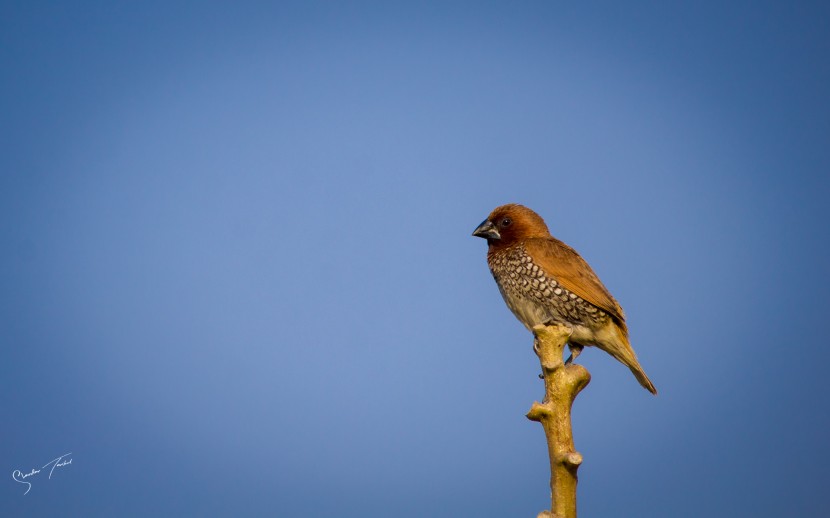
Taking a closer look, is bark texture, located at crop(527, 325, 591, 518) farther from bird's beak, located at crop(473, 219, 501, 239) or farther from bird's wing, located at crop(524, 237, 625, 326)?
bird's beak, located at crop(473, 219, 501, 239)

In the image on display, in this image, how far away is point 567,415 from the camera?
13.8ft

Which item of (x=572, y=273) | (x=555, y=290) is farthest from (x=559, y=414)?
(x=572, y=273)

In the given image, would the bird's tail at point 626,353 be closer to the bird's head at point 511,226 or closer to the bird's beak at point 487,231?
the bird's head at point 511,226

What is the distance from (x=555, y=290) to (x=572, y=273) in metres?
0.22

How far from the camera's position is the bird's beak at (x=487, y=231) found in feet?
24.3

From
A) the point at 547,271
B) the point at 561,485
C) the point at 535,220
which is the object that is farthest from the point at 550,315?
the point at 561,485

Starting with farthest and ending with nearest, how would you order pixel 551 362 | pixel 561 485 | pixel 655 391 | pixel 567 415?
pixel 655 391 < pixel 551 362 < pixel 567 415 < pixel 561 485

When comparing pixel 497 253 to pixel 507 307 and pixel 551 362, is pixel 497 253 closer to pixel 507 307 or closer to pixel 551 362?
pixel 507 307

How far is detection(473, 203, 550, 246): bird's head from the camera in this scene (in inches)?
289

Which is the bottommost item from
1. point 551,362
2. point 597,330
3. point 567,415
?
point 567,415

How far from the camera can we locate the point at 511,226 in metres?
7.39

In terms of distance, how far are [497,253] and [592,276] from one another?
90 cm

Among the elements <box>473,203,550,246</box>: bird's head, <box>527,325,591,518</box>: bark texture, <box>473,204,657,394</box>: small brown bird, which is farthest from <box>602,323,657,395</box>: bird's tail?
<box>527,325,591,518</box>: bark texture

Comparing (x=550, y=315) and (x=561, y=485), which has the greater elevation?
(x=550, y=315)
